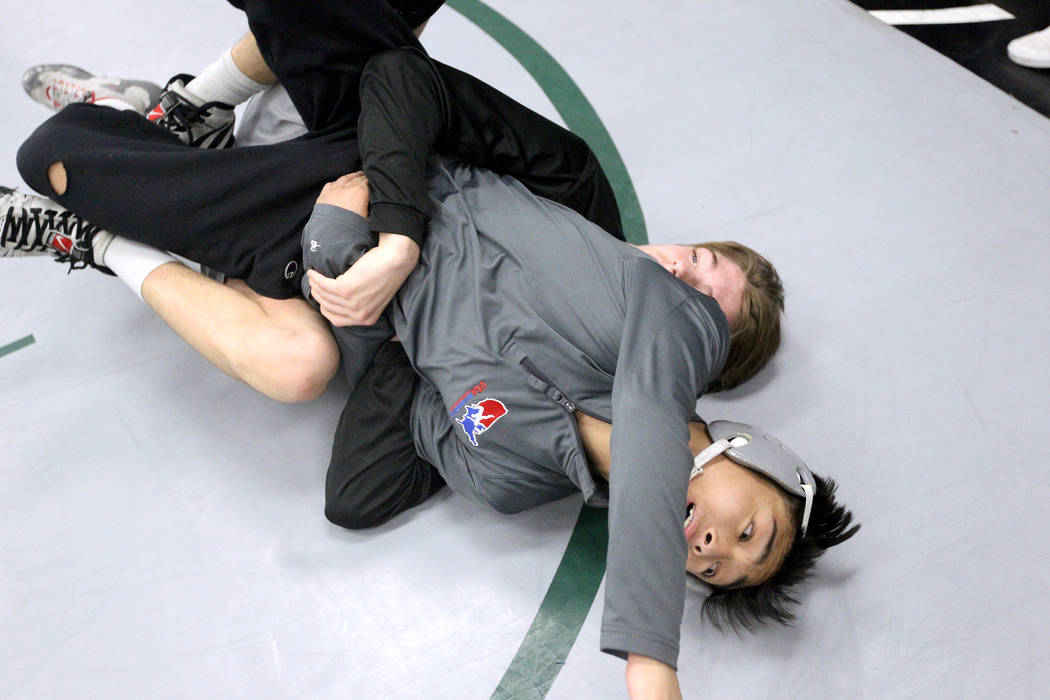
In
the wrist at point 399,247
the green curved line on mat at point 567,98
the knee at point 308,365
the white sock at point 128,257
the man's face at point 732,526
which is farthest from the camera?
the green curved line on mat at point 567,98

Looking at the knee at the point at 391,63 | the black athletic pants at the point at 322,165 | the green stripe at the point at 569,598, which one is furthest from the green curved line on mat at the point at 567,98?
the knee at the point at 391,63

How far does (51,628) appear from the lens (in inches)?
59.5

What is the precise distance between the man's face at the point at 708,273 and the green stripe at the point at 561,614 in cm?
47

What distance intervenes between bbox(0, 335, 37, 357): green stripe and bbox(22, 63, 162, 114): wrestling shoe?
0.55 m

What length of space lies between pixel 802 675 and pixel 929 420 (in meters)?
0.60

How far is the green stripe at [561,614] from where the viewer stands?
4.88 ft

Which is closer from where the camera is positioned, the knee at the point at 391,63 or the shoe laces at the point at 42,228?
the knee at the point at 391,63

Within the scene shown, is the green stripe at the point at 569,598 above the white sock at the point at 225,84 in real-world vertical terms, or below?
below

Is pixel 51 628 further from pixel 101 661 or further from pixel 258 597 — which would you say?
pixel 258 597

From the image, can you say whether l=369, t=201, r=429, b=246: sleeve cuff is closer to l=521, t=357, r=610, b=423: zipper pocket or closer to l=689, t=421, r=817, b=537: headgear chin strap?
l=521, t=357, r=610, b=423: zipper pocket

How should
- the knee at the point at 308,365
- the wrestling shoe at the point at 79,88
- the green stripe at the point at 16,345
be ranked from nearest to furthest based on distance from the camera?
the knee at the point at 308,365
the green stripe at the point at 16,345
the wrestling shoe at the point at 79,88

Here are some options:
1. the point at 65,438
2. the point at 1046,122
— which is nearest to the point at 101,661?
the point at 65,438

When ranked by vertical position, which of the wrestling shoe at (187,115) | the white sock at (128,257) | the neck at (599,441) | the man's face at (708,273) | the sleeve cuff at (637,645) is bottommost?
the sleeve cuff at (637,645)

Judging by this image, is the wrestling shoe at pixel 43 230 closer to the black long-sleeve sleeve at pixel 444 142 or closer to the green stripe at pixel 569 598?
the black long-sleeve sleeve at pixel 444 142
